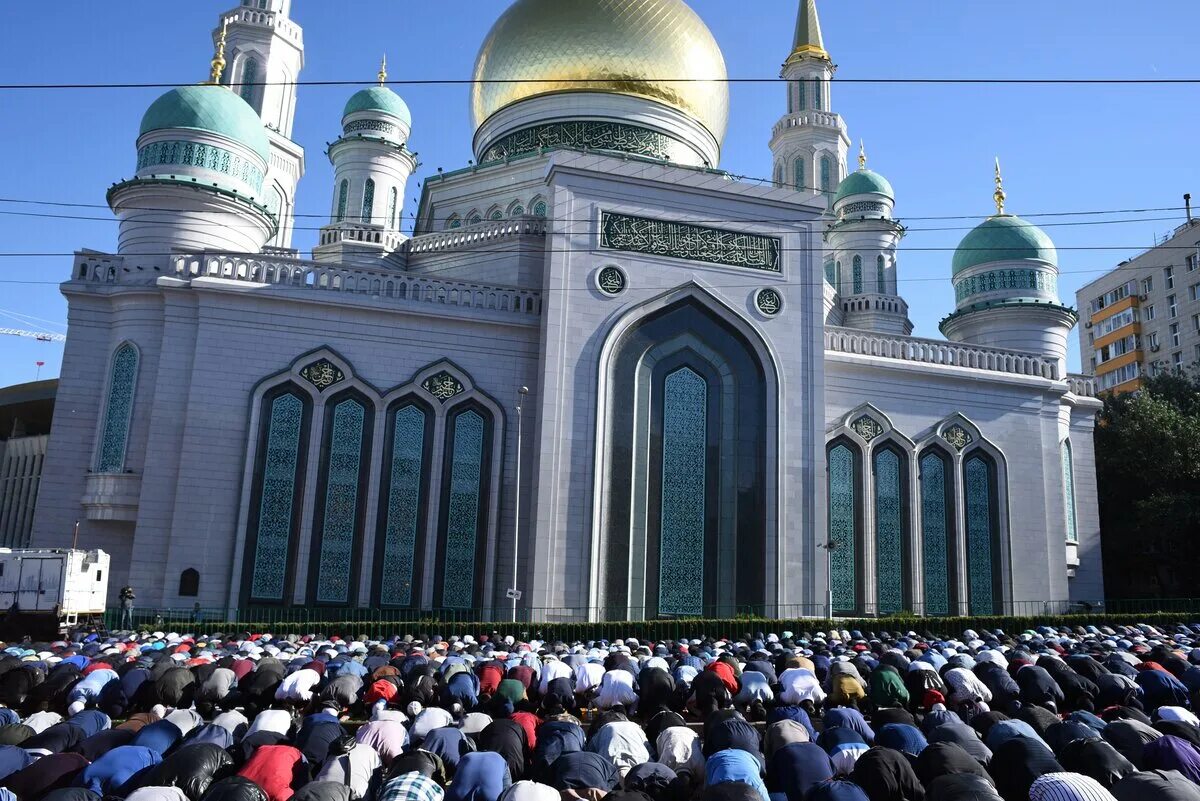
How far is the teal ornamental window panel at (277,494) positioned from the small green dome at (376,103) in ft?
36.5

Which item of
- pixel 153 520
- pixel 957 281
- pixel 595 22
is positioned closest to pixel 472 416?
pixel 153 520

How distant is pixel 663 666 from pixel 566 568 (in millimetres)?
8766

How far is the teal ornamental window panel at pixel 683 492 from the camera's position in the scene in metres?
19.2

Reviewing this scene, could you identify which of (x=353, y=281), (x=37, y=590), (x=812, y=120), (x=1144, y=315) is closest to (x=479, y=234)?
(x=353, y=281)

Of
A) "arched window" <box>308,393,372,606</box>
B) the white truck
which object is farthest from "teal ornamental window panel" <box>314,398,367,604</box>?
the white truck

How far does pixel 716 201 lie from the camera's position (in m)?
21.2

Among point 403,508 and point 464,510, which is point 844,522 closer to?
point 464,510

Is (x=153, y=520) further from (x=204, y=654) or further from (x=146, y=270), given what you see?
(x=204, y=654)

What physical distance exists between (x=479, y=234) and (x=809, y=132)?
14.7 meters

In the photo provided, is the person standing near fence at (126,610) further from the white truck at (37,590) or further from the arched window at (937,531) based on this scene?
the arched window at (937,531)

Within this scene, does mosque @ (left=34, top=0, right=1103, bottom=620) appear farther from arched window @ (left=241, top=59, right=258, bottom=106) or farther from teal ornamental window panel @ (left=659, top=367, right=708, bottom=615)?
arched window @ (left=241, top=59, right=258, bottom=106)

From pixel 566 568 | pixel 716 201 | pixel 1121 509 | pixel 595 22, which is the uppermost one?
pixel 595 22

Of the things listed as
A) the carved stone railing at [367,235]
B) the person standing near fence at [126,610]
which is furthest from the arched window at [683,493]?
the person standing near fence at [126,610]

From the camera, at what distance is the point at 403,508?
18.7 m
